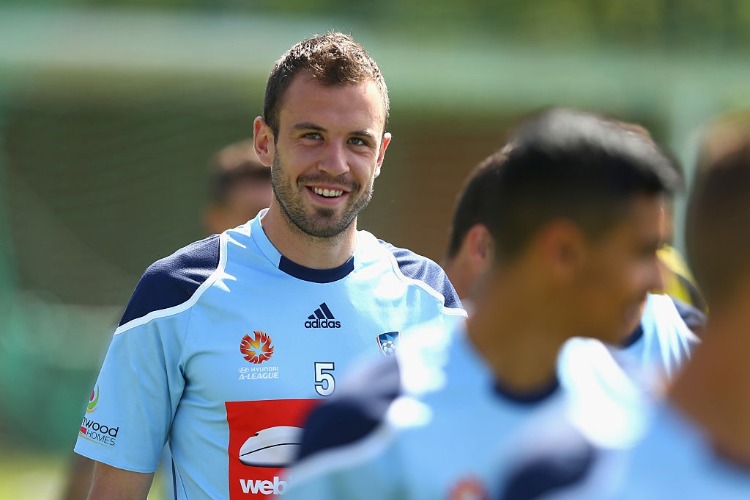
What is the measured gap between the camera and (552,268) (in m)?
2.09

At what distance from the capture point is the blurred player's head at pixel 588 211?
81.1 inches

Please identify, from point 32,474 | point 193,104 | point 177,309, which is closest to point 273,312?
point 177,309

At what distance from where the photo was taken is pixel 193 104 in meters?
15.5

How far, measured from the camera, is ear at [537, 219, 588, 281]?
2072 millimetres

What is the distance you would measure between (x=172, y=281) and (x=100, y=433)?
17.8 inches

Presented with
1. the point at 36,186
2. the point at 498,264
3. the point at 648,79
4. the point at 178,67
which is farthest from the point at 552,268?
the point at 36,186

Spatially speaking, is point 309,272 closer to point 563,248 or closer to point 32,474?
point 563,248

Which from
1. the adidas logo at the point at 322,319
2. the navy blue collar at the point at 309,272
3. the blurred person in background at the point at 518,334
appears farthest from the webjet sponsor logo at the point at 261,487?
the blurred person in background at the point at 518,334

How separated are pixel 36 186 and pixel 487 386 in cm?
1410

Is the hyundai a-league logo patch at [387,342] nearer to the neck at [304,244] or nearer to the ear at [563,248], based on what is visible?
the neck at [304,244]

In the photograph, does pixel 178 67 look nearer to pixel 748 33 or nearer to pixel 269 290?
pixel 748 33

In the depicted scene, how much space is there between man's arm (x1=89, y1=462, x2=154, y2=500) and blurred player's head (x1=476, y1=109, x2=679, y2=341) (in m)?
1.65

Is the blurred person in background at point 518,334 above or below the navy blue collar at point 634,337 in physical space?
above

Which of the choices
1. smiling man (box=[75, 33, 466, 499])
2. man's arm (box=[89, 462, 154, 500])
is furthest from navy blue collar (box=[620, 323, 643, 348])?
man's arm (box=[89, 462, 154, 500])
